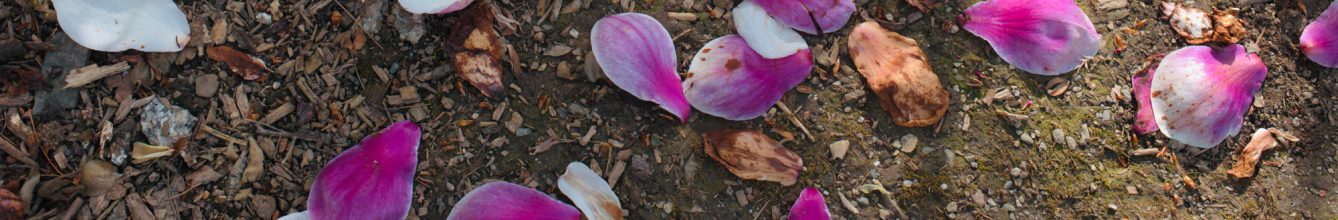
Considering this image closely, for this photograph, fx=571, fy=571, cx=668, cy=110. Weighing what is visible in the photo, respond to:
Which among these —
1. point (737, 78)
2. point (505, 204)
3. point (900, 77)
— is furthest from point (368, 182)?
point (900, 77)

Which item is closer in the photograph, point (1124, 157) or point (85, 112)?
point (85, 112)

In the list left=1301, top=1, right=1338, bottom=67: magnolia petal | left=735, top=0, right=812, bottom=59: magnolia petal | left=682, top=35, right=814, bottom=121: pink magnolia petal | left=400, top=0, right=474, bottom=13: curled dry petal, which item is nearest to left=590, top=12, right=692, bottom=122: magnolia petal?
left=682, top=35, right=814, bottom=121: pink magnolia petal

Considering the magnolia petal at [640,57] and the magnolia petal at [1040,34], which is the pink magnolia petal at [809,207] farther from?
the magnolia petal at [1040,34]

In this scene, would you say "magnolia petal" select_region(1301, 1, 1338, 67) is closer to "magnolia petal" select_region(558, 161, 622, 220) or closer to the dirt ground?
the dirt ground

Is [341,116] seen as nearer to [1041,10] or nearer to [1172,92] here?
[1041,10]

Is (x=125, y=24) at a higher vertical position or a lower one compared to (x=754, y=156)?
higher

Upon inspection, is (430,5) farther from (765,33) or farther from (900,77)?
(900,77)

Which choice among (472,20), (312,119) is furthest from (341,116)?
(472,20)
